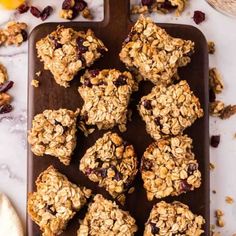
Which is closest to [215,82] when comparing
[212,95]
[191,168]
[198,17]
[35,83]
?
[212,95]

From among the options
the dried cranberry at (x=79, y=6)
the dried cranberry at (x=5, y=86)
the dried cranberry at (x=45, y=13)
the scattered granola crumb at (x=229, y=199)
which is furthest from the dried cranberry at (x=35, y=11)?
the scattered granola crumb at (x=229, y=199)

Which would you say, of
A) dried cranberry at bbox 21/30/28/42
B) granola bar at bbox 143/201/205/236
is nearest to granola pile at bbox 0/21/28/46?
dried cranberry at bbox 21/30/28/42

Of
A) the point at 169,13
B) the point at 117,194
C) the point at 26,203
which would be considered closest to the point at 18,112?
the point at 26,203

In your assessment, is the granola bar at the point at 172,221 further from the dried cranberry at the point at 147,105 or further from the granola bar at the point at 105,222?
the dried cranberry at the point at 147,105

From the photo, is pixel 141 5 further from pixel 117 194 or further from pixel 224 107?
pixel 117 194

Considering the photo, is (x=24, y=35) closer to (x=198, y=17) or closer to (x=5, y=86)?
(x=5, y=86)

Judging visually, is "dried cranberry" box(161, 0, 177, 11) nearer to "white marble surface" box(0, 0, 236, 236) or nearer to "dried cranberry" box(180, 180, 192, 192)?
"white marble surface" box(0, 0, 236, 236)
